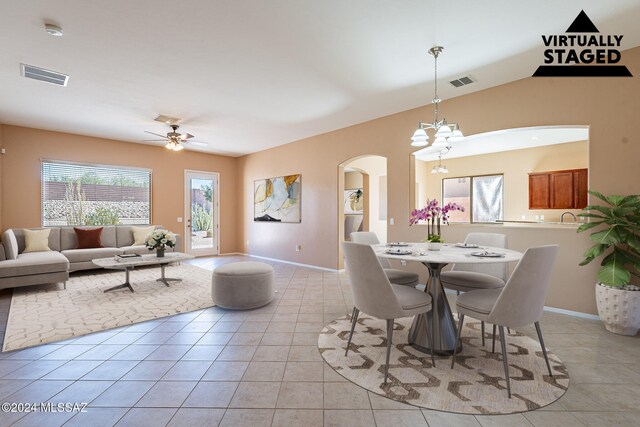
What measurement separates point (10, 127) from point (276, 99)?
5.38m

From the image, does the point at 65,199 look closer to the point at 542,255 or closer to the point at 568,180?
the point at 542,255

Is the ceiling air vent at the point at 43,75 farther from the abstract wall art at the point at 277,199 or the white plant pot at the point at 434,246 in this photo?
the white plant pot at the point at 434,246

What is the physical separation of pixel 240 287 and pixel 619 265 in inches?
158

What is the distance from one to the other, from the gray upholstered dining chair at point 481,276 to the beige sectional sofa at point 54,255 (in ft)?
18.3

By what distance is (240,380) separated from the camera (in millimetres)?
2092

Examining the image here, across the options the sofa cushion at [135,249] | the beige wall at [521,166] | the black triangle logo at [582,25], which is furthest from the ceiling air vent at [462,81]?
the sofa cushion at [135,249]

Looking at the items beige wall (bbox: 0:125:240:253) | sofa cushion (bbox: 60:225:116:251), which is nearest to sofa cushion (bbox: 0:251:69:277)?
sofa cushion (bbox: 60:225:116:251)

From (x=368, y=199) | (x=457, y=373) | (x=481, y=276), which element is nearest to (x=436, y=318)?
(x=457, y=373)

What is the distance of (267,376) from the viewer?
7.02ft

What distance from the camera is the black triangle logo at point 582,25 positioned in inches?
98.0

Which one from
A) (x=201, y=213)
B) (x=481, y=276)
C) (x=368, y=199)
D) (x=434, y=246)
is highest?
(x=368, y=199)

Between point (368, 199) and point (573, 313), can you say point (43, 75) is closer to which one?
point (368, 199)

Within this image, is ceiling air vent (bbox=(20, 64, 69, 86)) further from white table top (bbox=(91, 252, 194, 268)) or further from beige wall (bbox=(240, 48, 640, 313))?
beige wall (bbox=(240, 48, 640, 313))

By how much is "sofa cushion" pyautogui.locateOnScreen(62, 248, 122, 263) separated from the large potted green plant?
7408mm
